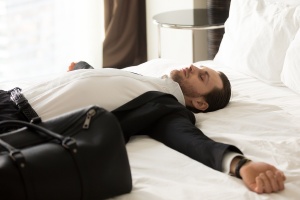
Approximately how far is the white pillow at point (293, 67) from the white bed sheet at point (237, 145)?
0.16 ft

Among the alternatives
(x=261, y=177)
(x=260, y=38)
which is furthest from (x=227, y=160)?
(x=260, y=38)

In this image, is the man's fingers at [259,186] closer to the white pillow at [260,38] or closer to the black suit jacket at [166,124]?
the black suit jacket at [166,124]

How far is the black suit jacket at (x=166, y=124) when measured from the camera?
1527 mm

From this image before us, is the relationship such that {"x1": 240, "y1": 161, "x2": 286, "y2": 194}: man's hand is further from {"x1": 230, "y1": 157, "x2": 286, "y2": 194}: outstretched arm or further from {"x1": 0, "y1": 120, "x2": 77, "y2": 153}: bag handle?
{"x1": 0, "y1": 120, "x2": 77, "y2": 153}: bag handle

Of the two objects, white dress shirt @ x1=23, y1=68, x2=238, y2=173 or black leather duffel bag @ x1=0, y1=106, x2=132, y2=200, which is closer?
black leather duffel bag @ x1=0, y1=106, x2=132, y2=200

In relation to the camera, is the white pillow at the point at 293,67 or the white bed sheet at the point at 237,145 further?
the white pillow at the point at 293,67

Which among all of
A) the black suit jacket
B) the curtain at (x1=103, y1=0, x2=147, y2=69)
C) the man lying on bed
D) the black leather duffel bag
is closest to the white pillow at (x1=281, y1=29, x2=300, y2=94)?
the man lying on bed

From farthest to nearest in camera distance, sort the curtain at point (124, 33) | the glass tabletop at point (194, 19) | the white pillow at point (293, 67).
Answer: the curtain at point (124, 33) < the glass tabletop at point (194, 19) < the white pillow at point (293, 67)

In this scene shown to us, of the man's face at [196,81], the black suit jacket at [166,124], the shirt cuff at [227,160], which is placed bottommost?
the shirt cuff at [227,160]

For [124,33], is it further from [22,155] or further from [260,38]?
[22,155]

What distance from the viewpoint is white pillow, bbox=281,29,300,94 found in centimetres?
213

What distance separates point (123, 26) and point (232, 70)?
5.75 feet

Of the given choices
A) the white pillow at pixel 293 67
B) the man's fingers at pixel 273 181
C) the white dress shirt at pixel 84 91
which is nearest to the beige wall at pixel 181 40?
the white pillow at pixel 293 67

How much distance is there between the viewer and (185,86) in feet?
6.63
